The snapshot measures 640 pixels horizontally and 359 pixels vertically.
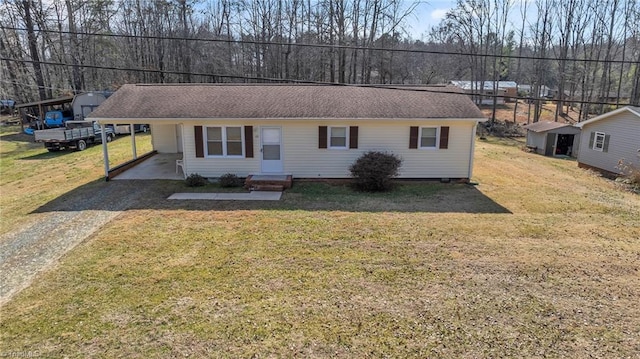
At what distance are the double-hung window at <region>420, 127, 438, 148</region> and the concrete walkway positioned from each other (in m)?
5.51

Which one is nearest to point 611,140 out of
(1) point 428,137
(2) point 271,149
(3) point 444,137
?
(3) point 444,137

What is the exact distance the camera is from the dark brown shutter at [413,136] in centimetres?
1377

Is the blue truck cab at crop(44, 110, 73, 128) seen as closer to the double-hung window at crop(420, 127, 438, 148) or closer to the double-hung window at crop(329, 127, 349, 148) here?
the double-hung window at crop(329, 127, 349, 148)

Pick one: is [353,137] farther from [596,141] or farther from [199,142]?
[596,141]

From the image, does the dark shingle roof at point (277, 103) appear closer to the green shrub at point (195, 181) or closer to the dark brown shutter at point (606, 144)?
the green shrub at point (195, 181)

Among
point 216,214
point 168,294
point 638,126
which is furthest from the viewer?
point 638,126

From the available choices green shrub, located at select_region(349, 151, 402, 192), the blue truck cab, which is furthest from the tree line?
green shrub, located at select_region(349, 151, 402, 192)

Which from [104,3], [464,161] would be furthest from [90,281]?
[104,3]

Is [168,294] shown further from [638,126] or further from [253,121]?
[638,126]

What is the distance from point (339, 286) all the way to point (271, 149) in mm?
8089

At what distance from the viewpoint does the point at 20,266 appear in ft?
24.0

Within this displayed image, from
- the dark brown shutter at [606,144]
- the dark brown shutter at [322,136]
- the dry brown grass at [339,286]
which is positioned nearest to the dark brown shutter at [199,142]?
the dry brown grass at [339,286]

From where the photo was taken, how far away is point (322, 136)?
13.7m

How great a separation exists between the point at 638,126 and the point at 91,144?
28.4 meters
